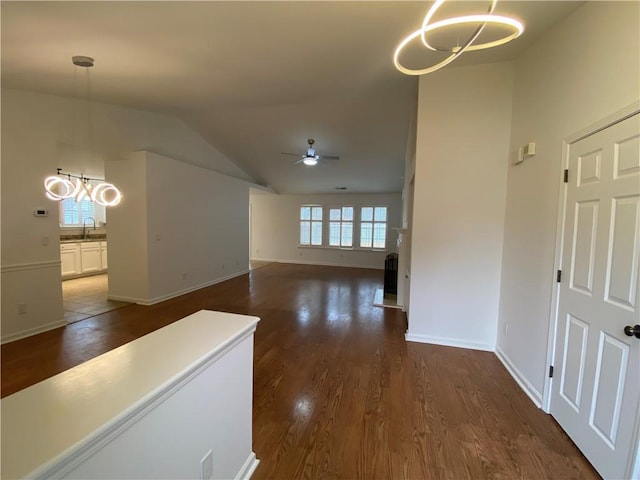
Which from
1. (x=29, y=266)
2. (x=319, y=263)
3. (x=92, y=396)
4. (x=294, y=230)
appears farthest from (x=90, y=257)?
(x=92, y=396)

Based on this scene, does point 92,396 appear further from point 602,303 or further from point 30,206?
point 30,206

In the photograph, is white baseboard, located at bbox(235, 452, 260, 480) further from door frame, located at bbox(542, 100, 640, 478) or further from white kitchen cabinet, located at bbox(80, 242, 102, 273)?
white kitchen cabinet, located at bbox(80, 242, 102, 273)

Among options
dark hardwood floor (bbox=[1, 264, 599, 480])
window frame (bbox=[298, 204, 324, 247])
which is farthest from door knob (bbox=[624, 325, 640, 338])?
window frame (bbox=[298, 204, 324, 247])

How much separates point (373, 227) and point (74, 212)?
8.17 m

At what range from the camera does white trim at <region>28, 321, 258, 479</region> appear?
0.67 m

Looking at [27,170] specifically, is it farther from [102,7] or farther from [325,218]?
[325,218]

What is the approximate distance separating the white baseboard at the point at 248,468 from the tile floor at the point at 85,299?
3.91 metres

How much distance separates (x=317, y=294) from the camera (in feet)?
19.6

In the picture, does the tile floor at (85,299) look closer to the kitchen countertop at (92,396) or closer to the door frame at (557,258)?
the kitchen countertop at (92,396)

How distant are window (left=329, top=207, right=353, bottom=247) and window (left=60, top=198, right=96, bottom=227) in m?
6.63

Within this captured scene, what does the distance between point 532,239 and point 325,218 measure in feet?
25.0

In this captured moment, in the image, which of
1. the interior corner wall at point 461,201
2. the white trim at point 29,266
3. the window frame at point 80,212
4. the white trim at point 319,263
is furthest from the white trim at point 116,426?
the white trim at point 319,263

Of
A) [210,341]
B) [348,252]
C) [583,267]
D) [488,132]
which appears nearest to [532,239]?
[583,267]

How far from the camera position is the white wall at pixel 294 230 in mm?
9375
